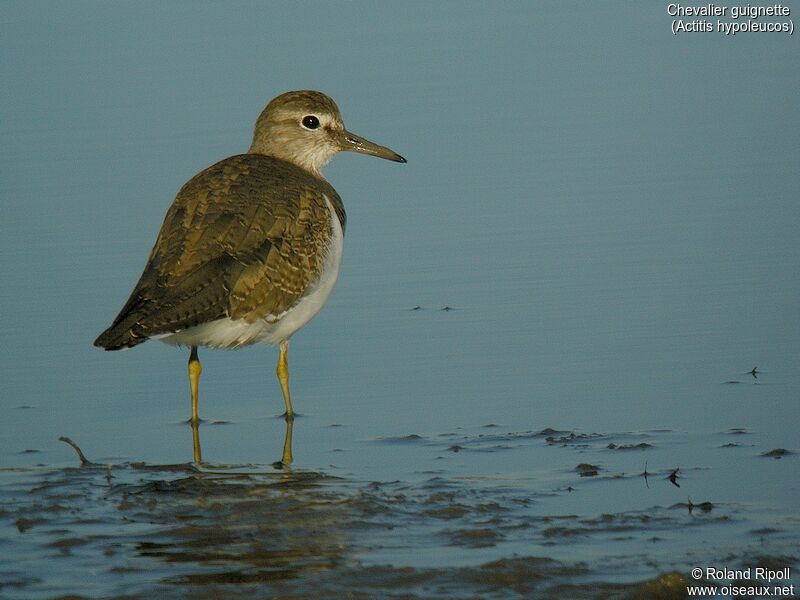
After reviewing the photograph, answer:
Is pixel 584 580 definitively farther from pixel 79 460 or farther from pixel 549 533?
pixel 79 460

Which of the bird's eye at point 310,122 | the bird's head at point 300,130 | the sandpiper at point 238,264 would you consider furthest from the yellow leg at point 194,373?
the bird's eye at point 310,122

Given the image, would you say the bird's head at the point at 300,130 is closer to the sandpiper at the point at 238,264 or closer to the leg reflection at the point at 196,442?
the sandpiper at the point at 238,264

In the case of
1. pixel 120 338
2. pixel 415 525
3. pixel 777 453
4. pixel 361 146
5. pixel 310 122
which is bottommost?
pixel 415 525

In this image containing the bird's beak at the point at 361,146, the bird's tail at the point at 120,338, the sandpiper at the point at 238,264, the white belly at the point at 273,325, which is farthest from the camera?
the bird's beak at the point at 361,146

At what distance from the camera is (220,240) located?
8.23m

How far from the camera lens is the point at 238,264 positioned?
27.0 feet

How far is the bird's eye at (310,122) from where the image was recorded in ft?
32.7

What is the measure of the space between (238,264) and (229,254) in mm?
74

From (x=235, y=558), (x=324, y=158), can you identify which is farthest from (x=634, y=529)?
(x=324, y=158)

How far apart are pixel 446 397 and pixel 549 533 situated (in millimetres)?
2353

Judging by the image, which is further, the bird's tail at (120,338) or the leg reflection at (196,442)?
→ the leg reflection at (196,442)

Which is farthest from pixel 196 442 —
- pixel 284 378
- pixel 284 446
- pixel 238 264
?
pixel 238 264

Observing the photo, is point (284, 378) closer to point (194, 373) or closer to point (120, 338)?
point (194, 373)

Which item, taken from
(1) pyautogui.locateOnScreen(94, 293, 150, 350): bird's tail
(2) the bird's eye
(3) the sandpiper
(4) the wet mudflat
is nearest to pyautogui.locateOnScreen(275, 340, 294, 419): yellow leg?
(3) the sandpiper
